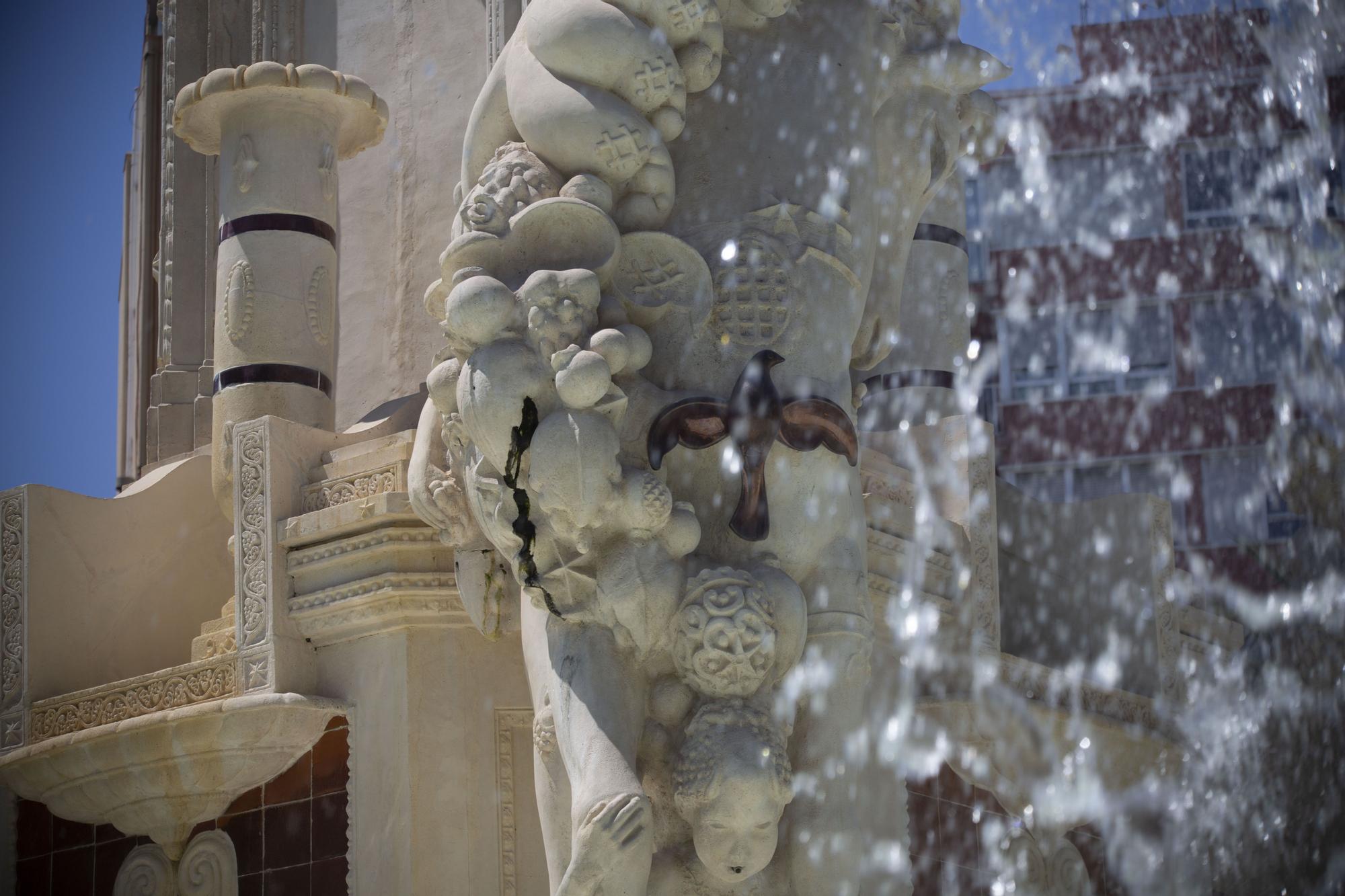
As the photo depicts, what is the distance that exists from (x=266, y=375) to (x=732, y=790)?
3680 millimetres

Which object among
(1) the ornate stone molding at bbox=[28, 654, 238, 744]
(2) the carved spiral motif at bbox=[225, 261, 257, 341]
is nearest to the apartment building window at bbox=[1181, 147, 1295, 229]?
(2) the carved spiral motif at bbox=[225, 261, 257, 341]

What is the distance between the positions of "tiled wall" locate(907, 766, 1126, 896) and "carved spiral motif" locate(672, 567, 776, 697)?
2018mm

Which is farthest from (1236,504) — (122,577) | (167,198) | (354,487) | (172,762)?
(172,762)

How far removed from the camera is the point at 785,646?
18.2 ft

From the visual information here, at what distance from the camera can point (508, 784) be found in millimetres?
6695

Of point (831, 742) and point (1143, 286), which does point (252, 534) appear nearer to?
point (831, 742)

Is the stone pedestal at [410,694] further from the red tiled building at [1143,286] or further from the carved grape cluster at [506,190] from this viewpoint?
the red tiled building at [1143,286]

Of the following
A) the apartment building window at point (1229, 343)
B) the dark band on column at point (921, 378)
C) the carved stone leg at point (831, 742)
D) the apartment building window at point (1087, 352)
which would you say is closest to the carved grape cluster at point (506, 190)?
the carved stone leg at point (831, 742)

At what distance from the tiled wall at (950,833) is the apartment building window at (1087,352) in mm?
12115

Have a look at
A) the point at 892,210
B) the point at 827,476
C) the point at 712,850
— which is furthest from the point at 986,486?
the point at 712,850

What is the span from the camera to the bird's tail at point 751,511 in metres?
5.63

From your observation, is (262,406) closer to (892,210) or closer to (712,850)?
(892,210)

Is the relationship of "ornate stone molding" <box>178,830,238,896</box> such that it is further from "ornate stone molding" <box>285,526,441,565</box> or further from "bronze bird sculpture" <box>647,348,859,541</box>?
"bronze bird sculpture" <box>647,348,859,541</box>

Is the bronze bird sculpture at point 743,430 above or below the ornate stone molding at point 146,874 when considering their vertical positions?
above
